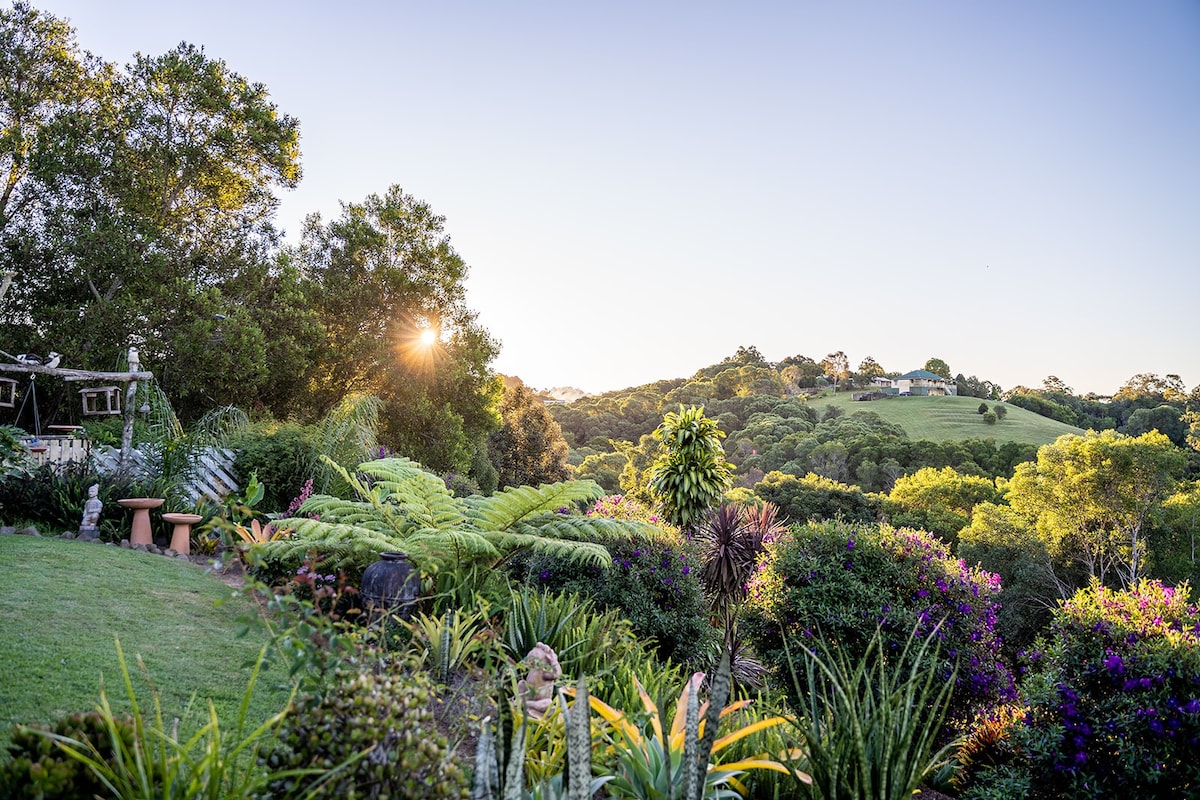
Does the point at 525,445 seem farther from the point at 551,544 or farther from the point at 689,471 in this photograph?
the point at 551,544

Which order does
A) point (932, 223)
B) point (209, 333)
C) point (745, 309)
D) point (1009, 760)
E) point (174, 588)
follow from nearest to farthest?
point (1009, 760) → point (174, 588) → point (209, 333) → point (932, 223) → point (745, 309)

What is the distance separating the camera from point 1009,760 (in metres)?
4.14

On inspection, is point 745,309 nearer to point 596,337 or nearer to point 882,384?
point 596,337

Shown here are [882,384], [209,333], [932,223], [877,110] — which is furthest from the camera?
[882,384]

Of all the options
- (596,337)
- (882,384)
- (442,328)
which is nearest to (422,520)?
(442,328)

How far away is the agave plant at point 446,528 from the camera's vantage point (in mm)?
4922

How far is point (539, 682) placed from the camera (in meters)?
3.32

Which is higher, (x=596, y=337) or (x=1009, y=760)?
(x=596, y=337)

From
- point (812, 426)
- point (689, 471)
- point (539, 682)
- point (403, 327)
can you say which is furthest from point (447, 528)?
point (812, 426)

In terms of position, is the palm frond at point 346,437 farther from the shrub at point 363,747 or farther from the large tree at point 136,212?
the shrub at point 363,747

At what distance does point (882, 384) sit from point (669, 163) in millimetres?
56372

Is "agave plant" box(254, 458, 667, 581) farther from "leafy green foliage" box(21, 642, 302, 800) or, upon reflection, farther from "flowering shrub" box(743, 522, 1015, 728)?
"leafy green foliage" box(21, 642, 302, 800)

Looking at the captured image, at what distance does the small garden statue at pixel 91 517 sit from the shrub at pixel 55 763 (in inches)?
262

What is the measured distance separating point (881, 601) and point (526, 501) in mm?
3159
